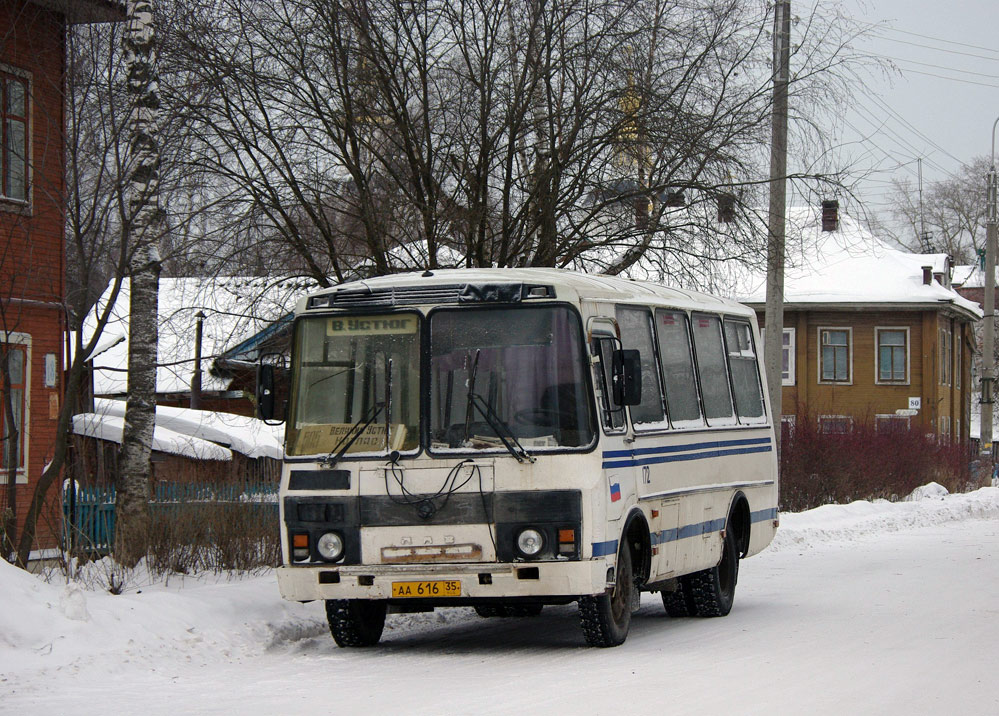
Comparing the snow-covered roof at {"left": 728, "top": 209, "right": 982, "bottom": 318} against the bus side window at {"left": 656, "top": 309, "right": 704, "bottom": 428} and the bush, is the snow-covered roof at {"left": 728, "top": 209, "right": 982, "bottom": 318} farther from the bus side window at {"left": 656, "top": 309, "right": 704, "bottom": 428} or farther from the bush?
the bus side window at {"left": 656, "top": 309, "right": 704, "bottom": 428}

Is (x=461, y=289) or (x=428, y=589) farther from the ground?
(x=461, y=289)

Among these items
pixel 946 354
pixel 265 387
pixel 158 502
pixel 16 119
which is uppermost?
pixel 16 119

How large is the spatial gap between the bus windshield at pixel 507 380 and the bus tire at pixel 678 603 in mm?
3702

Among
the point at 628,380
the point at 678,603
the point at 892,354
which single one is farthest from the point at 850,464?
the point at 892,354

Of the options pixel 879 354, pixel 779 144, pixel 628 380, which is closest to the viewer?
pixel 628 380

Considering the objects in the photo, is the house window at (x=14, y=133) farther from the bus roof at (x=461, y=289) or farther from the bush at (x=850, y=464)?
the bush at (x=850, y=464)

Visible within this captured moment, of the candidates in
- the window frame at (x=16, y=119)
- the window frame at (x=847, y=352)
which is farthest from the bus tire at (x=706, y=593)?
the window frame at (x=847, y=352)

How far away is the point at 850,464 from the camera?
31.0 meters

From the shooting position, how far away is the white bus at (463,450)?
35.0 ft

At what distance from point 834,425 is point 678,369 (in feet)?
65.8

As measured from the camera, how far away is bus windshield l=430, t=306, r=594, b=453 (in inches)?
424

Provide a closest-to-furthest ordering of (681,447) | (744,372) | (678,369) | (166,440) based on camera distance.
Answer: (681,447) → (678,369) → (744,372) → (166,440)

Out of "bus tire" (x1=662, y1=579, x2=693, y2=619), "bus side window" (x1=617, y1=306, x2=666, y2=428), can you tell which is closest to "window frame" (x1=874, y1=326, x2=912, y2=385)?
"bus tire" (x1=662, y1=579, x2=693, y2=619)

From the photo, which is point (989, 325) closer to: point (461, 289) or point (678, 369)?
point (678, 369)
